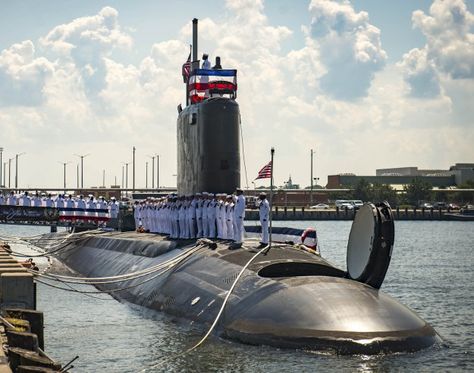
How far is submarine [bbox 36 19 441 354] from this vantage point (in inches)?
448

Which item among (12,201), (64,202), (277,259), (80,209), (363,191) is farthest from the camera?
(363,191)

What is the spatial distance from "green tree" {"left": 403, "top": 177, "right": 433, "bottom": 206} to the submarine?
102 metres

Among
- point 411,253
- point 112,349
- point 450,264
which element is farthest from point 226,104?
point 411,253

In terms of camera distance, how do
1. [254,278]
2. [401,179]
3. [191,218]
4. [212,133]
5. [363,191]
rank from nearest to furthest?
[254,278], [212,133], [191,218], [363,191], [401,179]

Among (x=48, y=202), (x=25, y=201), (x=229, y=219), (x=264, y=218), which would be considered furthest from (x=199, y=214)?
(x=25, y=201)

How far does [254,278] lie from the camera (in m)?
13.3

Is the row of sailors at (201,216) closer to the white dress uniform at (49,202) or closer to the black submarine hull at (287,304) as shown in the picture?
the black submarine hull at (287,304)

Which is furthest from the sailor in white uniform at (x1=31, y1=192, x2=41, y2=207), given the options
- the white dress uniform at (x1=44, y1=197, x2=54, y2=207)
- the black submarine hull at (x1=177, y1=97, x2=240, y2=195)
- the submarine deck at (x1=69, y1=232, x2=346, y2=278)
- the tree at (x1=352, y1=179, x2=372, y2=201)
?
the tree at (x1=352, y1=179, x2=372, y2=201)

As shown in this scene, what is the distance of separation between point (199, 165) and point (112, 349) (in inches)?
262

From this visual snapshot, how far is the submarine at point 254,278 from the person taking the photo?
37.3 ft

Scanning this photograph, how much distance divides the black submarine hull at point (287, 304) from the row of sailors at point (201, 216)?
33.4 inches

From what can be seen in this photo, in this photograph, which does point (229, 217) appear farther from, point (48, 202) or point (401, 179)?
point (401, 179)

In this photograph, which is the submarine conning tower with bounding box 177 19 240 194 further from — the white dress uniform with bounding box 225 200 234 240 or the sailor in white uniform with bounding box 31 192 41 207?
the sailor in white uniform with bounding box 31 192 41 207

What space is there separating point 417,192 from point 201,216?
103732 mm
